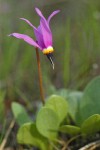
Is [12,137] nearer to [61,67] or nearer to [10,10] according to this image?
[61,67]

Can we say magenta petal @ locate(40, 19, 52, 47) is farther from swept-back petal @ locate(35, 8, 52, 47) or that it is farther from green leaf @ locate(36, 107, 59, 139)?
green leaf @ locate(36, 107, 59, 139)

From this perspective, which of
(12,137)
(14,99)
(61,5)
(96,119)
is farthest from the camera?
(61,5)

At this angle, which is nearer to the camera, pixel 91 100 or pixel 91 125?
pixel 91 125

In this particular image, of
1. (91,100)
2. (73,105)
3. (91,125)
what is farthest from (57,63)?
(91,125)

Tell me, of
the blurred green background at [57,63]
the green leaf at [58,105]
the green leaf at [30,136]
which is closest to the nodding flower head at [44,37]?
the green leaf at [58,105]

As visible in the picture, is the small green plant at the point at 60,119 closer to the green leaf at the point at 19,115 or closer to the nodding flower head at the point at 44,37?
the green leaf at the point at 19,115

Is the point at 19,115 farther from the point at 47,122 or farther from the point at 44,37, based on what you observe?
the point at 44,37

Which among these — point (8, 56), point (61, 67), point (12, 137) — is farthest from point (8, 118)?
point (61, 67)
